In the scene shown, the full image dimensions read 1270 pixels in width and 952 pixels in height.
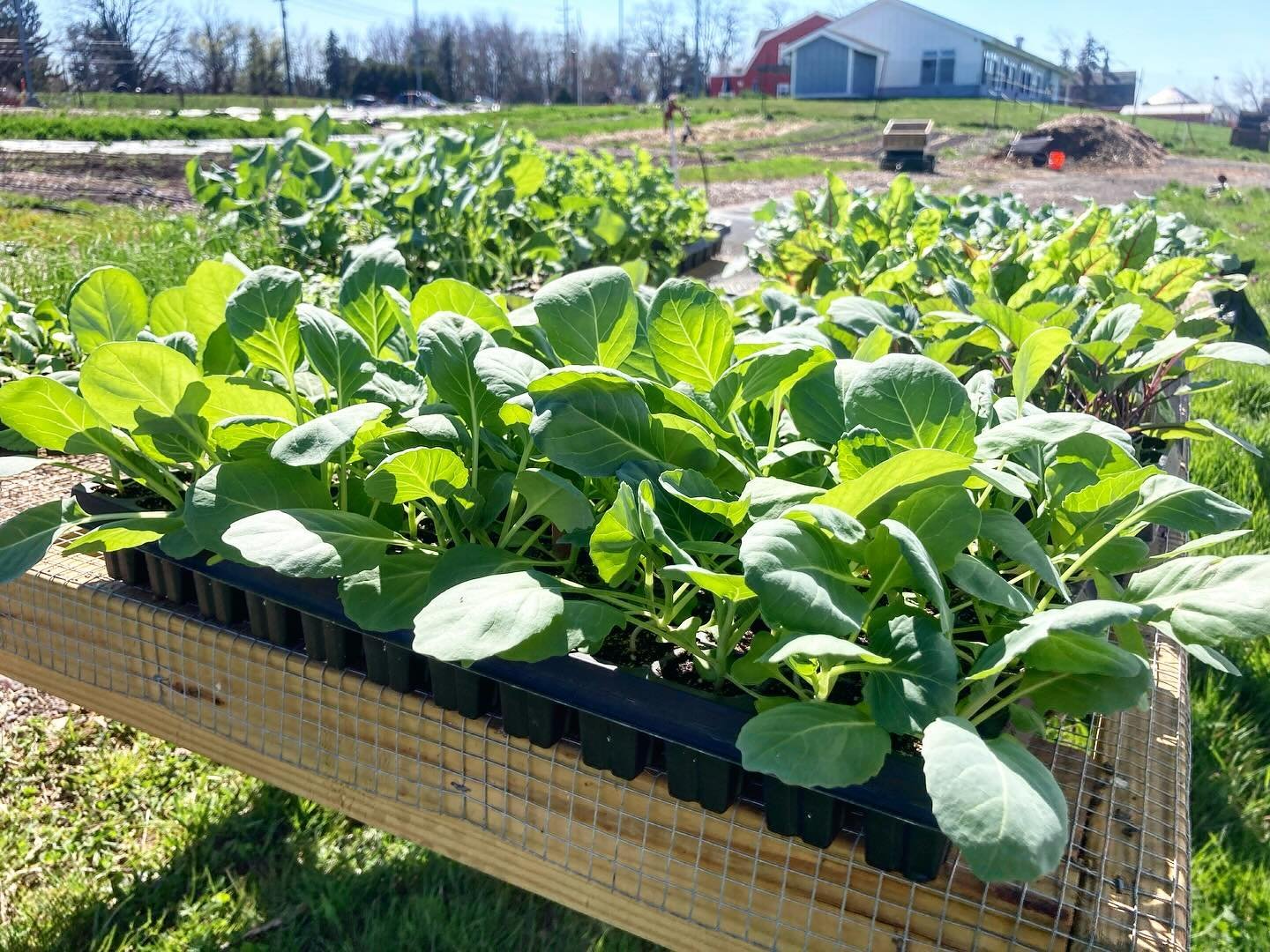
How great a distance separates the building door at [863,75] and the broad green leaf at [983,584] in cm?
5392

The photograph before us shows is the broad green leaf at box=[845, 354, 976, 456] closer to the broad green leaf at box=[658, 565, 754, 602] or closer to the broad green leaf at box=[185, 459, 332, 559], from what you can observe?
the broad green leaf at box=[658, 565, 754, 602]

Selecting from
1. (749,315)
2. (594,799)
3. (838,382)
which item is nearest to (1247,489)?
(749,315)

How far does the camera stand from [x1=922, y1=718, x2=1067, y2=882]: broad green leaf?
57cm

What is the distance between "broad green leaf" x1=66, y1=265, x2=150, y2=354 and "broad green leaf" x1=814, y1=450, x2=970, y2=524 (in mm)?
977

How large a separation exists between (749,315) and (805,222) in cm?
122

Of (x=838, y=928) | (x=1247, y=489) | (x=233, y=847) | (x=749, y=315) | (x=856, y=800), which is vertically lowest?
(x=233, y=847)

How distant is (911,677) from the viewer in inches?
27.7

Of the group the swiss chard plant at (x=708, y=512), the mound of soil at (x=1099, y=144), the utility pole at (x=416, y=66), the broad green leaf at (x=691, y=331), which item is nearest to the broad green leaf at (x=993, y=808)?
the swiss chard plant at (x=708, y=512)

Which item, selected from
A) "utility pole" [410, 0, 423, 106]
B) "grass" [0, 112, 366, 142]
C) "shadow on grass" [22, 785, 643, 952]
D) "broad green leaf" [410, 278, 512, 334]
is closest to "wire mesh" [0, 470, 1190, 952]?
"broad green leaf" [410, 278, 512, 334]

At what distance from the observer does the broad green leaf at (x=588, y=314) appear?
98cm

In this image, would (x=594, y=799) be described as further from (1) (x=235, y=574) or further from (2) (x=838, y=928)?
(1) (x=235, y=574)

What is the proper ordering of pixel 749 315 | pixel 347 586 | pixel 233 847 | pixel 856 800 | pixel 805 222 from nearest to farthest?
pixel 856 800
pixel 347 586
pixel 233 847
pixel 749 315
pixel 805 222

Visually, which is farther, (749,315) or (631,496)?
(749,315)

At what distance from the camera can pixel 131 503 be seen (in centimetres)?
120
